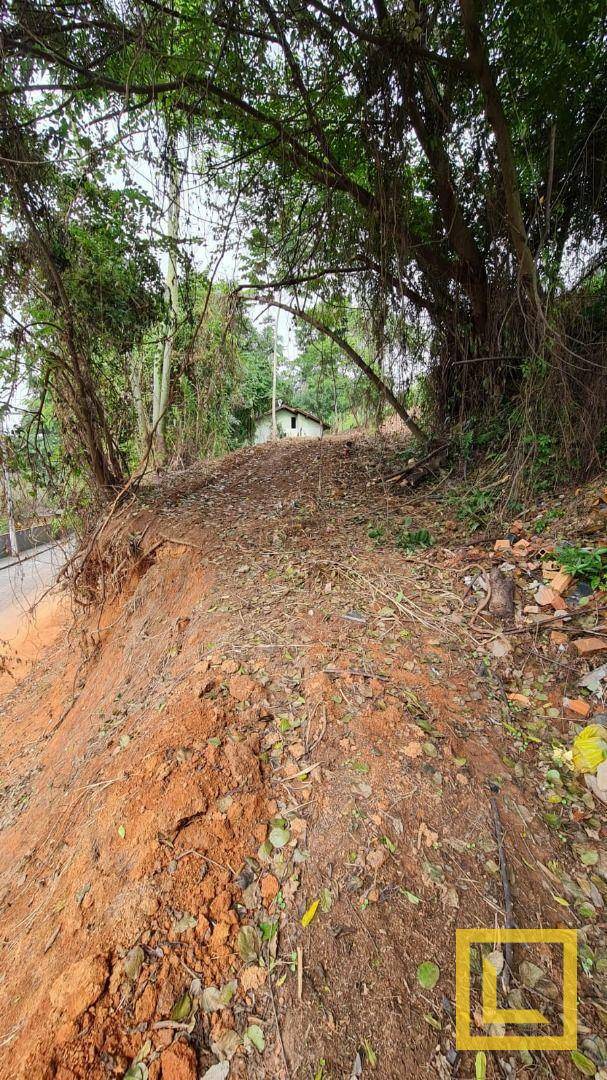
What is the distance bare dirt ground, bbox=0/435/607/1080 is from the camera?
1.02 metres

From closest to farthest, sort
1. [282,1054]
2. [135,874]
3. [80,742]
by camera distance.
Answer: [282,1054], [135,874], [80,742]

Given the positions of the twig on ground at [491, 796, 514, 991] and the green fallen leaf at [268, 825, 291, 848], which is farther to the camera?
the green fallen leaf at [268, 825, 291, 848]

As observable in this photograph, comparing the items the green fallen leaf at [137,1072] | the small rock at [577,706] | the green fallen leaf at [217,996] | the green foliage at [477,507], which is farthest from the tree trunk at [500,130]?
the green fallen leaf at [137,1072]

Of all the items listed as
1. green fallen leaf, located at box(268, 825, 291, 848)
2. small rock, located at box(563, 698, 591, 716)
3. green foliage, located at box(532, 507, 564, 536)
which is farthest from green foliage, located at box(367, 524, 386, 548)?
green fallen leaf, located at box(268, 825, 291, 848)

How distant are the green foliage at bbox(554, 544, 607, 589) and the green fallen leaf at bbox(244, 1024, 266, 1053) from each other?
221 cm

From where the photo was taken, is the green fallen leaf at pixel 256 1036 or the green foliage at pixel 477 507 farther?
the green foliage at pixel 477 507

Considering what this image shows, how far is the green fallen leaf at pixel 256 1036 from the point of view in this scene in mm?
997

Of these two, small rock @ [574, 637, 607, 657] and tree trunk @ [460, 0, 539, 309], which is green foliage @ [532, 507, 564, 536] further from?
tree trunk @ [460, 0, 539, 309]

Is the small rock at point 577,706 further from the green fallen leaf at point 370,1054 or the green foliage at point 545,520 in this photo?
the green fallen leaf at point 370,1054

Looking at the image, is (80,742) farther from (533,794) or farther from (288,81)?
(288,81)

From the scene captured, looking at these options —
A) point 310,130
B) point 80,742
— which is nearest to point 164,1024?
point 80,742

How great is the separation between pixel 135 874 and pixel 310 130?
442 cm

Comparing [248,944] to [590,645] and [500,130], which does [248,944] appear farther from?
[500,130]

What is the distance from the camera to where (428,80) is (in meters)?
2.81
